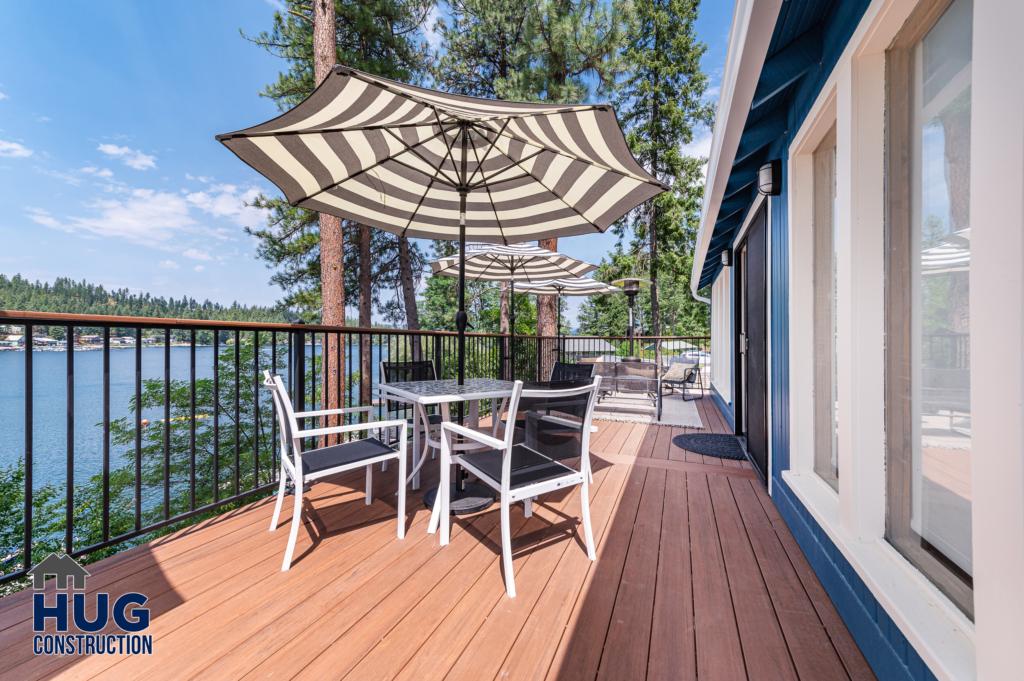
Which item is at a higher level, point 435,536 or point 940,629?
point 940,629

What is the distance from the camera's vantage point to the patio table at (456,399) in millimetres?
2330

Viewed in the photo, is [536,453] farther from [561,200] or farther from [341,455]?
[561,200]

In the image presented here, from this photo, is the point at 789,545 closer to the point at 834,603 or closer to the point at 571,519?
the point at 834,603

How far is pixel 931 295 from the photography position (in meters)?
1.16

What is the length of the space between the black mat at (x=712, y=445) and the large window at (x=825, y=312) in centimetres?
168

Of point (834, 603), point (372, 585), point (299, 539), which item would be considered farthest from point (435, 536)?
point (834, 603)

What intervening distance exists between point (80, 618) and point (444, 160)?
9.10 ft

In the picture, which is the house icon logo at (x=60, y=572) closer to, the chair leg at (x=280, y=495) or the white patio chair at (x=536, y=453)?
the chair leg at (x=280, y=495)

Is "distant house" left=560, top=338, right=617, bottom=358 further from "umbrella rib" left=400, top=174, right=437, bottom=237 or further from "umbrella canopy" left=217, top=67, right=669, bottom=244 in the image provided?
"umbrella rib" left=400, top=174, right=437, bottom=237

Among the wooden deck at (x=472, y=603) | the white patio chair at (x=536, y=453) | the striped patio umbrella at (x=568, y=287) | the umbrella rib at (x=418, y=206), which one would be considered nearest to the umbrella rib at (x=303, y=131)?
the umbrella rib at (x=418, y=206)

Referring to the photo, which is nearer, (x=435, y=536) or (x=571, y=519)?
(x=435, y=536)

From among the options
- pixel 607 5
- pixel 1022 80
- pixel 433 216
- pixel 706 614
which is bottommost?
pixel 706 614

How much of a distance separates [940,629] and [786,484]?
144cm

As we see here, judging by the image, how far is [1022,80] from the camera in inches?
29.6
